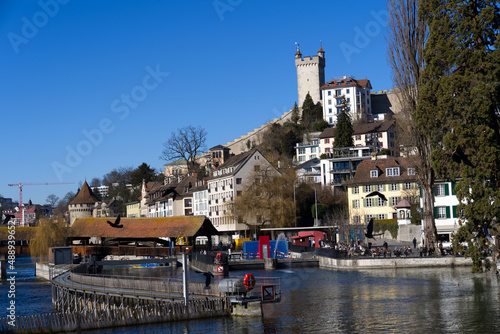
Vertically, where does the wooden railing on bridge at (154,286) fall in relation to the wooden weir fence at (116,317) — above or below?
above

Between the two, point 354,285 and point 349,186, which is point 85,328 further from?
point 349,186

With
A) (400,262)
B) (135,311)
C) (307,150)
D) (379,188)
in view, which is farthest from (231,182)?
(135,311)

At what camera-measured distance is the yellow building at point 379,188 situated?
251 feet

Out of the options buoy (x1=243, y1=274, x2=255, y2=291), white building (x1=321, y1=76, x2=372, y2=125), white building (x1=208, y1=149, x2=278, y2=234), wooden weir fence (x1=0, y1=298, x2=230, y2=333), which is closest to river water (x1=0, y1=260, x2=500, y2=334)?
wooden weir fence (x1=0, y1=298, x2=230, y2=333)

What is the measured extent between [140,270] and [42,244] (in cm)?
2126

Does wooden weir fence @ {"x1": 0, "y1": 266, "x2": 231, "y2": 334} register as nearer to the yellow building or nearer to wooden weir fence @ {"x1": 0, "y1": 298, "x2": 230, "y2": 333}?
wooden weir fence @ {"x1": 0, "y1": 298, "x2": 230, "y2": 333}

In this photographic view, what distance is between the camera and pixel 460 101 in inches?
1104

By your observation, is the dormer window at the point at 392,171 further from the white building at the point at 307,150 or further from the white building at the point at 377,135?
the white building at the point at 307,150

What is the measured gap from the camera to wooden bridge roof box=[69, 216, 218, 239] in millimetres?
62000

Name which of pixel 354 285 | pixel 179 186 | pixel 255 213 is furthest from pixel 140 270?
pixel 179 186

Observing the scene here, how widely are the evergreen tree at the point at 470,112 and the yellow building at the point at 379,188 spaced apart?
156 ft

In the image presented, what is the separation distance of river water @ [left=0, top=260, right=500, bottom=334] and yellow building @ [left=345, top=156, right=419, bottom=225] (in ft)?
106

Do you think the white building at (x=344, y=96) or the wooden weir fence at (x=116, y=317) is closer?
the wooden weir fence at (x=116, y=317)

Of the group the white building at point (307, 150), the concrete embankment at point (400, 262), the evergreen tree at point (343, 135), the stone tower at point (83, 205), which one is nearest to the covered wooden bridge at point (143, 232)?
the concrete embankment at point (400, 262)
